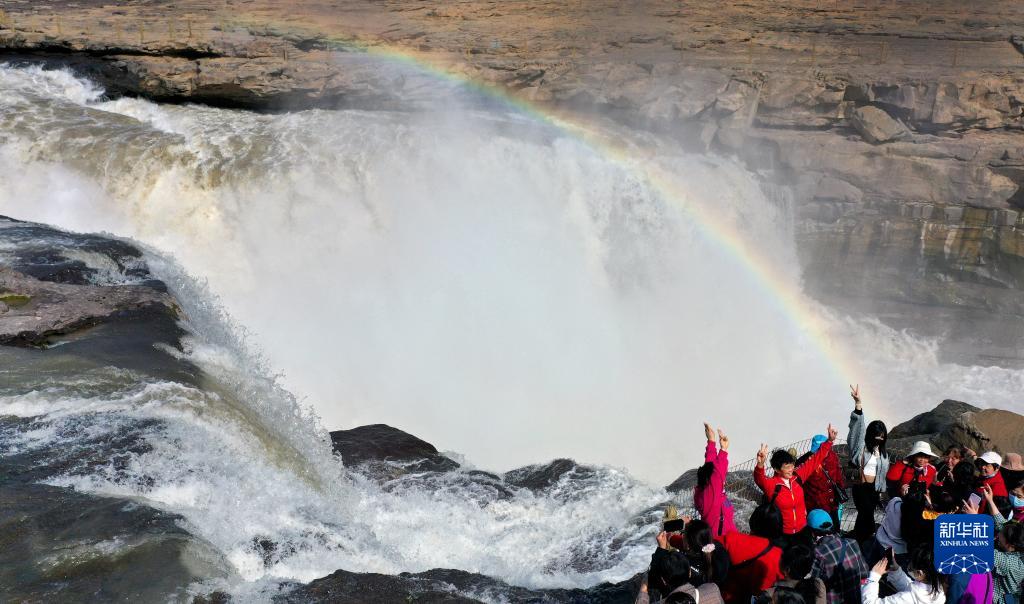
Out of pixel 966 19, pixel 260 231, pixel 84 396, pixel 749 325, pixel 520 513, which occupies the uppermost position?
pixel 966 19

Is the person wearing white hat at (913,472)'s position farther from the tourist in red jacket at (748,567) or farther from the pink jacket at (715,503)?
the tourist in red jacket at (748,567)

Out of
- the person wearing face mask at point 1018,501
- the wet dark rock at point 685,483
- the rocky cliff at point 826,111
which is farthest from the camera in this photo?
the rocky cliff at point 826,111

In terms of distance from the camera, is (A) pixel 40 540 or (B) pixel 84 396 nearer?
(A) pixel 40 540

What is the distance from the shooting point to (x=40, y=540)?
573 cm

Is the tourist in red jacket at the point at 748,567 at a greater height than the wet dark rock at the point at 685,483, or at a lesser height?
greater

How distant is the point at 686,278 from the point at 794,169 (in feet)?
12.3

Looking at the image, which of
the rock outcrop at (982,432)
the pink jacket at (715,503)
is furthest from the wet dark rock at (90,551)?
the rock outcrop at (982,432)

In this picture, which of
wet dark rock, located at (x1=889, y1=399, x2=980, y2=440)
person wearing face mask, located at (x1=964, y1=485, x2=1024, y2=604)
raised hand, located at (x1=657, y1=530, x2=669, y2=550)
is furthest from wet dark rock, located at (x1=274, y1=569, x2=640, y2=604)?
wet dark rock, located at (x1=889, y1=399, x2=980, y2=440)

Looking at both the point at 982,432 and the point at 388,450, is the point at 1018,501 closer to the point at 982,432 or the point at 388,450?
the point at 982,432

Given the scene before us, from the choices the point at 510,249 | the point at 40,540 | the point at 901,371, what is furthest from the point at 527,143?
the point at 40,540

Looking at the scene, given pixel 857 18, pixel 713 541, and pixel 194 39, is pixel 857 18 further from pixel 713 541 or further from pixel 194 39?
pixel 713 541

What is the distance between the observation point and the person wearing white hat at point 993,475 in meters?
5.82

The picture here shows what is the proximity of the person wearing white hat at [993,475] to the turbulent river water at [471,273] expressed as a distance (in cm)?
438

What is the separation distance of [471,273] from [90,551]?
480 inches
